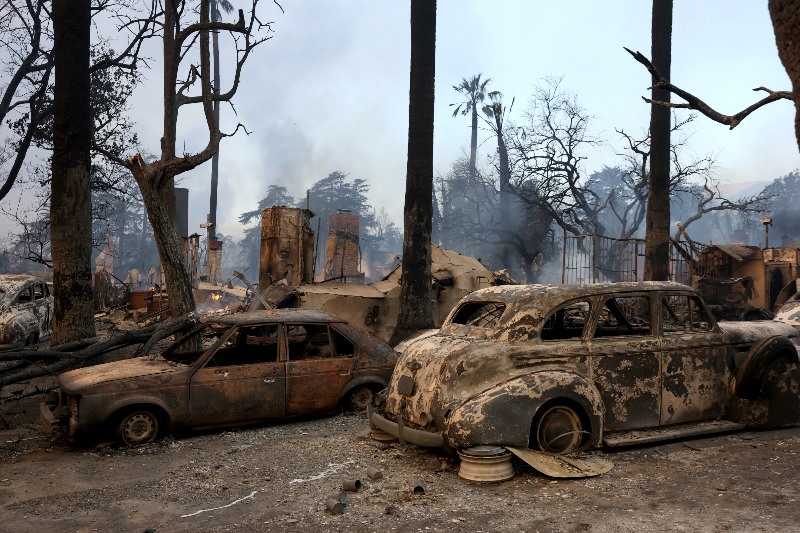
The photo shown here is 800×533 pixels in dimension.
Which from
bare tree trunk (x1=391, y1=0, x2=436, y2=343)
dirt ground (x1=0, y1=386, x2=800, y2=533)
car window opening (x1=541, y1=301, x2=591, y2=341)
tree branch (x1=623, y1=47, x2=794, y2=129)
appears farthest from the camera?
bare tree trunk (x1=391, y1=0, x2=436, y2=343)

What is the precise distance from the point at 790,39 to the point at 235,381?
640 cm

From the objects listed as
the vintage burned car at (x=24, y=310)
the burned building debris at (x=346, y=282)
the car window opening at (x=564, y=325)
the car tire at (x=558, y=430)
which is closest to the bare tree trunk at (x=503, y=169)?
the burned building debris at (x=346, y=282)

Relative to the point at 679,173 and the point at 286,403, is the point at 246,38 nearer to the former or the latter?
the point at 286,403

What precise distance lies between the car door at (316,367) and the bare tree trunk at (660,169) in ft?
27.3

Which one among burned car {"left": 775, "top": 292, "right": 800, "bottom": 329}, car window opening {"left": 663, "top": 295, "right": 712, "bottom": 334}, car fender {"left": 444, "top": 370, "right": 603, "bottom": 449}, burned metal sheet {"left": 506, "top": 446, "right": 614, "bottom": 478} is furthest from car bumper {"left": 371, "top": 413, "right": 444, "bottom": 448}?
burned car {"left": 775, "top": 292, "right": 800, "bottom": 329}

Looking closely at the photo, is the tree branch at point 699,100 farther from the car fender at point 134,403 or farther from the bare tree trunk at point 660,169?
the bare tree trunk at point 660,169

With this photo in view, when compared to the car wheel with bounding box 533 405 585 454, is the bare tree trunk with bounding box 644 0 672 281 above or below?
above

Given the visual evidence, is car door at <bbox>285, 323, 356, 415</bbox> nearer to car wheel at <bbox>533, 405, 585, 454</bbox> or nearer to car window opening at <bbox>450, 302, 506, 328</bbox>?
car window opening at <bbox>450, 302, 506, 328</bbox>

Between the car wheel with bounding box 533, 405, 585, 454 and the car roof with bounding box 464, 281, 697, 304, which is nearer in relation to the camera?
the car wheel with bounding box 533, 405, 585, 454

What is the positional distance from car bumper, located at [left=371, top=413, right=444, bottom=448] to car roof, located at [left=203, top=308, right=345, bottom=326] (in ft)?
6.43

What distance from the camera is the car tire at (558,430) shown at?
5.87m

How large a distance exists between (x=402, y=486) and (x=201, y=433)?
2.99 meters

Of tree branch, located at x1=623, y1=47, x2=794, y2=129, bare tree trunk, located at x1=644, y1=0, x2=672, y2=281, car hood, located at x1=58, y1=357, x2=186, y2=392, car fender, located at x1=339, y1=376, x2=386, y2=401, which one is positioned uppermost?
bare tree trunk, located at x1=644, y1=0, x2=672, y2=281

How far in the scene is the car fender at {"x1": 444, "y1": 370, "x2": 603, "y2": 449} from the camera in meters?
5.57
